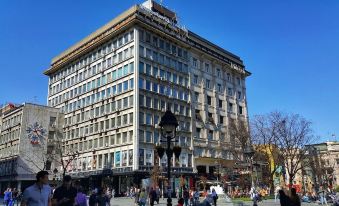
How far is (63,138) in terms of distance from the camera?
2630 inches

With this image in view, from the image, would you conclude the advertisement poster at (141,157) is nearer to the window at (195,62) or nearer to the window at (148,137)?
the window at (148,137)

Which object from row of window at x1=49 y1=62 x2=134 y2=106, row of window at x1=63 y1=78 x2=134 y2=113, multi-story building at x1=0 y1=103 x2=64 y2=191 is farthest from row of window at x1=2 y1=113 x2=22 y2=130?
row of window at x1=63 y1=78 x2=134 y2=113

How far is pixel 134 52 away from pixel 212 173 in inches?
961

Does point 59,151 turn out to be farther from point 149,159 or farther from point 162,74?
point 162,74

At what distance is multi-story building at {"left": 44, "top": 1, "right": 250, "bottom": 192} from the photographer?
51594 millimetres

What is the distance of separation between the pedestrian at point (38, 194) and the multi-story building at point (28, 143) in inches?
2359

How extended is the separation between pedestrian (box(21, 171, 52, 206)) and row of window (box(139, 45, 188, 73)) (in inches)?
1883

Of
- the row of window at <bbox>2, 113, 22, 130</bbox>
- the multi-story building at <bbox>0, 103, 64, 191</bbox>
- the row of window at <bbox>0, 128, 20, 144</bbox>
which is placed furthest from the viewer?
the row of window at <bbox>2, 113, 22, 130</bbox>

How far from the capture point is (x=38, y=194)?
6.05m

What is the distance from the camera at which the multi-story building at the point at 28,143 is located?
6172 centimetres

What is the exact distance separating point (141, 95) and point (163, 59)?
8819 millimetres

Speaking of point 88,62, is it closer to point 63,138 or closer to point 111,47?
point 111,47

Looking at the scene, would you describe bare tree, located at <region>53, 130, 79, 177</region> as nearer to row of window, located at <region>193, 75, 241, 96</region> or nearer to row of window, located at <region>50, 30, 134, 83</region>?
row of window, located at <region>50, 30, 134, 83</region>

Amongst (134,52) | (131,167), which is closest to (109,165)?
(131,167)
